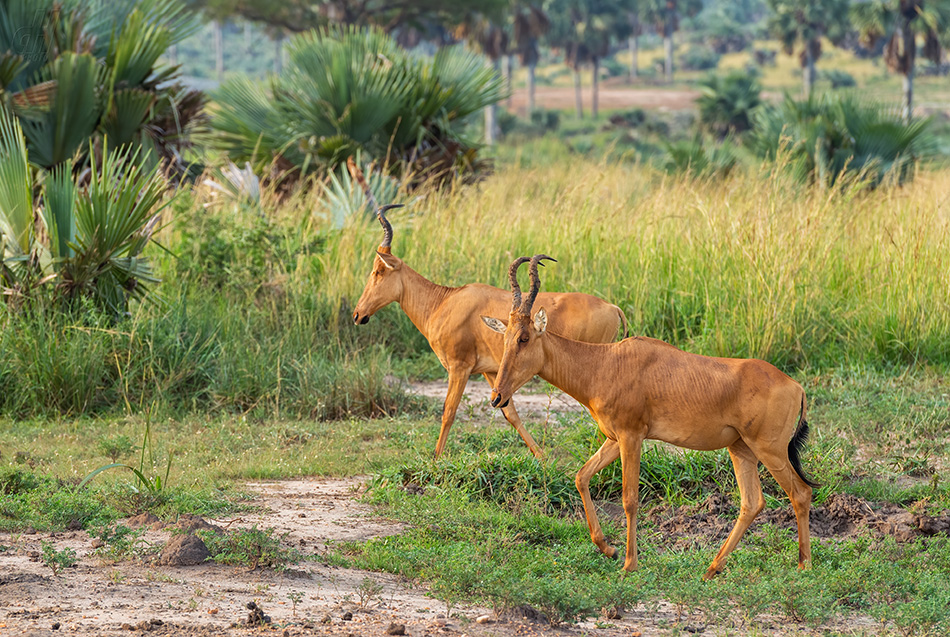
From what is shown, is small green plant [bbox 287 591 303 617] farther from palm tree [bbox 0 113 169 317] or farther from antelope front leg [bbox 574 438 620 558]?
palm tree [bbox 0 113 169 317]

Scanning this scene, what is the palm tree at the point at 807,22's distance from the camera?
53438 mm

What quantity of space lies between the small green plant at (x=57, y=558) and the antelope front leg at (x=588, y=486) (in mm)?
2330

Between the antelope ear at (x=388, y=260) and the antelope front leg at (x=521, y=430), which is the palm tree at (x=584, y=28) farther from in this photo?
the antelope front leg at (x=521, y=430)

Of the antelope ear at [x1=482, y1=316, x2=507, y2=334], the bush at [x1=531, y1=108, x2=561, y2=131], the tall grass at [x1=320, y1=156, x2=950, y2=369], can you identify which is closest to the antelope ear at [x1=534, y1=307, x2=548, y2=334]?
the antelope ear at [x1=482, y1=316, x2=507, y2=334]

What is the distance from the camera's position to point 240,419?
8.06 m

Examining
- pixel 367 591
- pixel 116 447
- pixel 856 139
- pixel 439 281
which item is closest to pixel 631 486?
pixel 367 591

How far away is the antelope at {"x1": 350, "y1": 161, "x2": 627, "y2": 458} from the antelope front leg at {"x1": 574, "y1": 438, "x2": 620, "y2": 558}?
4.11ft

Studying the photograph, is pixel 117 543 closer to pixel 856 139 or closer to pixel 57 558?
pixel 57 558

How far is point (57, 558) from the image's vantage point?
4617 millimetres

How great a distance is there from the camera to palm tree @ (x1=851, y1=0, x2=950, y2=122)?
3588 centimetres

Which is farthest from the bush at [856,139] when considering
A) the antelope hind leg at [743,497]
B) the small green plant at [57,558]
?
the small green plant at [57,558]

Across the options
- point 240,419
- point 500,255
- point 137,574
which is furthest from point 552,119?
point 137,574

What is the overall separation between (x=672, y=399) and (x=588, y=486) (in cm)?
63

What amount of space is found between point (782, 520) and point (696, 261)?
4830 mm
